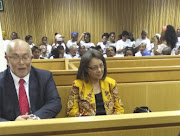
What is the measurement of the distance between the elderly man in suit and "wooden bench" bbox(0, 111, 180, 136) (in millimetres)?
440

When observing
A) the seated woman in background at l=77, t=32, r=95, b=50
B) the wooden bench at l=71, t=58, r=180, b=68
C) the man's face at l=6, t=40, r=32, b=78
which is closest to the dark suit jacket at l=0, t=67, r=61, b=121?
the man's face at l=6, t=40, r=32, b=78

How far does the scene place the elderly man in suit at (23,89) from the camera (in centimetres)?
132

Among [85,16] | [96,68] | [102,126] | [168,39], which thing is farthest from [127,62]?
[85,16]

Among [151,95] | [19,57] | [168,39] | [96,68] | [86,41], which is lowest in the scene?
[151,95]

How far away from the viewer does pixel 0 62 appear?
2260 millimetres

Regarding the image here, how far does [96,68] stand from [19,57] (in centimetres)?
69

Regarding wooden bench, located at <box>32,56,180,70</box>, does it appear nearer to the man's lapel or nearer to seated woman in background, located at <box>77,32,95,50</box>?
the man's lapel

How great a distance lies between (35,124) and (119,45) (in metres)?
5.03

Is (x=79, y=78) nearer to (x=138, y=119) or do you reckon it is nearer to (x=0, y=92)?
(x=0, y=92)

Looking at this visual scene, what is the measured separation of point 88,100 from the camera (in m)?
1.64

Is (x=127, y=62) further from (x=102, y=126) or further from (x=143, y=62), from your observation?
(x=102, y=126)

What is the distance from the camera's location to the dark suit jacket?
4.50ft

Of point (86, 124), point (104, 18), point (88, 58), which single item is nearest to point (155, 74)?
point (88, 58)

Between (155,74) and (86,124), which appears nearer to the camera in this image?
(86,124)
